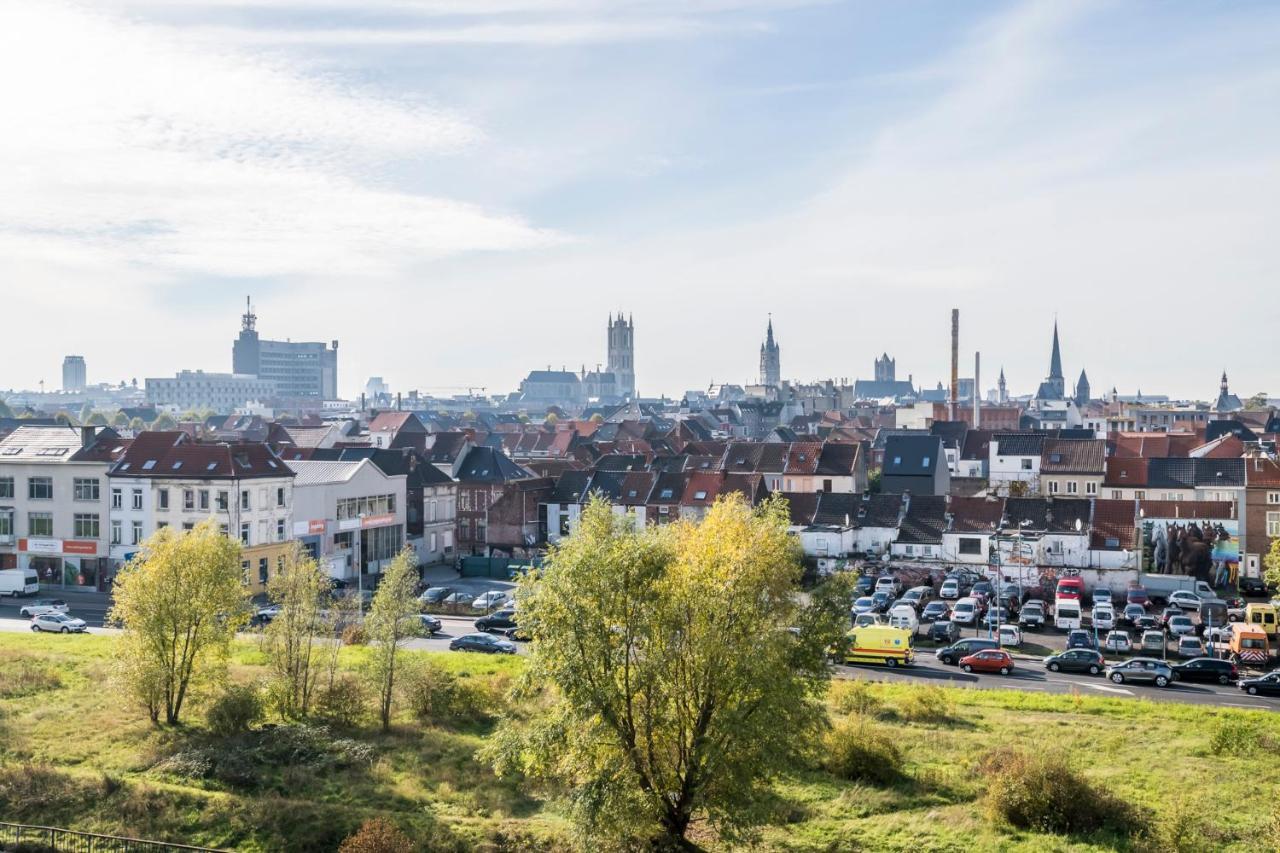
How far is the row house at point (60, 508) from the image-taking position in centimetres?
6106

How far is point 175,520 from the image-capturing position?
195 ft

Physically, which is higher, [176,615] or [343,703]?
[176,615]

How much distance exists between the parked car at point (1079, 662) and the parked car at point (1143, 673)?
0.93 metres

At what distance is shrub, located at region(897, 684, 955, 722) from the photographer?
113 feet

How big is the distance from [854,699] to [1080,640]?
47.7 ft

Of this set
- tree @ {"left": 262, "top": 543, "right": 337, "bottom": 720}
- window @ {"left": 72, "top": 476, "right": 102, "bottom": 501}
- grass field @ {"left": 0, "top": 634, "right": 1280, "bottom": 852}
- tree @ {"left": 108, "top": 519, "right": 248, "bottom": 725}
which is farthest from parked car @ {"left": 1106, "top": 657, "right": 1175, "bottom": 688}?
window @ {"left": 72, "top": 476, "right": 102, "bottom": 501}

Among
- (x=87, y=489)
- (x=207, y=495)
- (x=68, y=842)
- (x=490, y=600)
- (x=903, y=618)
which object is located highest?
(x=87, y=489)

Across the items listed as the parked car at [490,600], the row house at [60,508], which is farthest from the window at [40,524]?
the parked car at [490,600]

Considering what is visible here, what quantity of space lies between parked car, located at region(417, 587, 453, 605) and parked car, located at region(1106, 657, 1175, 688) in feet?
104

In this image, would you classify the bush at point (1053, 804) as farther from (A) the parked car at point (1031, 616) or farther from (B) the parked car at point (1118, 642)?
(A) the parked car at point (1031, 616)

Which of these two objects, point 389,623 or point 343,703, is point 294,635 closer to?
point 343,703

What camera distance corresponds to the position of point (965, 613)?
49.3 metres

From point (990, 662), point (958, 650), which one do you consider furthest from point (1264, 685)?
point (958, 650)

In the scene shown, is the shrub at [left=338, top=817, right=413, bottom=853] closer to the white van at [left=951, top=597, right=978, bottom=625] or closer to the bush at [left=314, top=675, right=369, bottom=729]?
the bush at [left=314, top=675, right=369, bottom=729]
